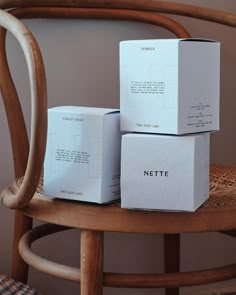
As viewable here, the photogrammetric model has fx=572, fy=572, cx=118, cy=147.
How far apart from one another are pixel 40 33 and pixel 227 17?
0.43m

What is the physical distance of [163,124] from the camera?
74 cm

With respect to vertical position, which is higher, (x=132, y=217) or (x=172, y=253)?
(x=132, y=217)

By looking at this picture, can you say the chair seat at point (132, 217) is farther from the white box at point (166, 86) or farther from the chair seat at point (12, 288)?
the chair seat at point (12, 288)

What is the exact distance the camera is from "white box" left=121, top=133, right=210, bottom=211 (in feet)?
Result: 2.39

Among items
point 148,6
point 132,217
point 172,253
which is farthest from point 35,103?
point 172,253

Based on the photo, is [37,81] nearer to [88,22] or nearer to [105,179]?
[105,179]

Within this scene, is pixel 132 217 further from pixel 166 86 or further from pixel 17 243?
pixel 17 243

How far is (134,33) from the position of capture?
133cm

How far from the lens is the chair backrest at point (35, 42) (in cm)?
72

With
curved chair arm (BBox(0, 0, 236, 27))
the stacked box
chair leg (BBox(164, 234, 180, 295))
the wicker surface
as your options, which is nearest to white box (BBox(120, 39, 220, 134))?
the stacked box

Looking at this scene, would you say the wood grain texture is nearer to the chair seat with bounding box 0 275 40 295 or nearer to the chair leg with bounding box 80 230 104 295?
the chair leg with bounding box 80 230 104 295

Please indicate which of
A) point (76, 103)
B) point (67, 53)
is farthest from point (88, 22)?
point (76, 103)

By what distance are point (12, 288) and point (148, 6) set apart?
0.62 m

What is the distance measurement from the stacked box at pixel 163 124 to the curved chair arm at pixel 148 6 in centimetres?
32
